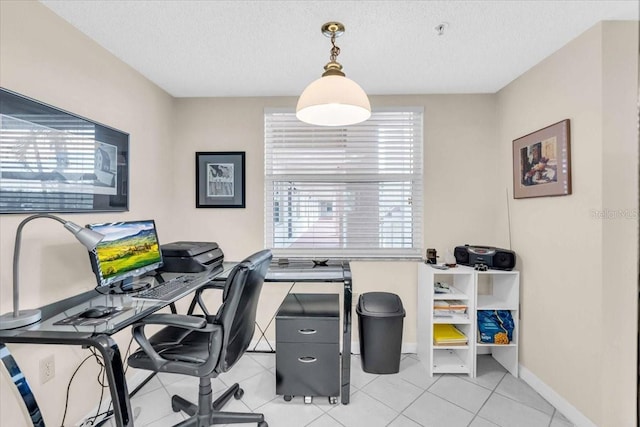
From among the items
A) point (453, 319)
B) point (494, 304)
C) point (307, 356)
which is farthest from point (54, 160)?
point (494, 304)

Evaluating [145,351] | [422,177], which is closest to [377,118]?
[422,177]

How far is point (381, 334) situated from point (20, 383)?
6.68 ft

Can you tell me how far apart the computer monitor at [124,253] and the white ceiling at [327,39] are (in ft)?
3.77

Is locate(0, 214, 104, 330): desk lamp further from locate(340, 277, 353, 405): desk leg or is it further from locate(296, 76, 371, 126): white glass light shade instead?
locate(340, 277, 353, 405): desk leg

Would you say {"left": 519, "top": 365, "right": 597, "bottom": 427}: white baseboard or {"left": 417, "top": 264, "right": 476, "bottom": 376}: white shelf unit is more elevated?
{"left": 417, "top": 264, "right": 476, "bottom": 376}: white shelf unit

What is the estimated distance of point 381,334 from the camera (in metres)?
2.27

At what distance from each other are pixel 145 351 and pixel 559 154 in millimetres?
2686

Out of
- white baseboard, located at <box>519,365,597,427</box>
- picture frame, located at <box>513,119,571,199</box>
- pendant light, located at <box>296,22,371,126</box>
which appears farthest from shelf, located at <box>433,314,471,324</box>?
pendant light, located at <box>296,22,371,126</box>

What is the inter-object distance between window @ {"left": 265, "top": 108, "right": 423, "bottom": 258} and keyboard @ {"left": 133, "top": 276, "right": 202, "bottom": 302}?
39.8 inches

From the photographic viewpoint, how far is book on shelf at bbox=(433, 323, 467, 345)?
2293 millimetres

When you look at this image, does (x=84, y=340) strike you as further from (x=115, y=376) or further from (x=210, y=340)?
(x=210, y=340)

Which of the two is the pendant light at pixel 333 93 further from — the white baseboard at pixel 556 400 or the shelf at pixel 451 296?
the white baseboard at pixel 556 400

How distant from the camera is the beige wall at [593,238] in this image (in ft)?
5.25

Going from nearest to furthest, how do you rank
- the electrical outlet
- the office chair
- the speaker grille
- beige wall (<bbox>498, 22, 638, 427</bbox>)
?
the office chair, the electrical outlet, beige wall (<bbox>498, 22, 638, 427</bbox>), the speaker grille
